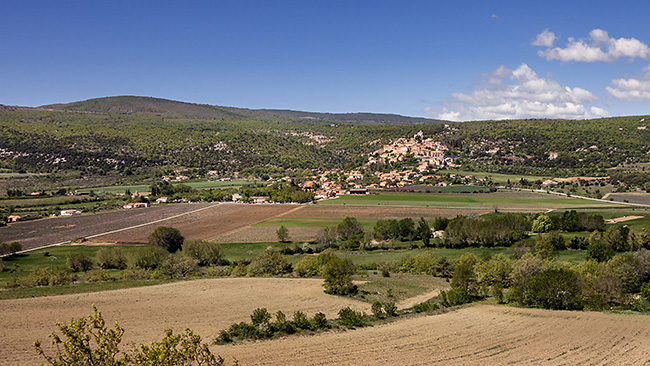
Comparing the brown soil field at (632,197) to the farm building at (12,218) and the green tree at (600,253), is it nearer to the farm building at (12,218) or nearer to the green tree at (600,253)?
the green tree at (600,253)

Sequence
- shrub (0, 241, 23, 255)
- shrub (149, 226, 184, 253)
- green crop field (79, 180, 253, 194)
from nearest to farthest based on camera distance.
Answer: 1. shrub (0, 241, 23, 255)
2. shrub (149, 226, 184, 253)
3. green crop field (79, 180, 253, 194)

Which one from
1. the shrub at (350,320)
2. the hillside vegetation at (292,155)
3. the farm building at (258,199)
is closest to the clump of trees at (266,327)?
the shrub at (350,320)

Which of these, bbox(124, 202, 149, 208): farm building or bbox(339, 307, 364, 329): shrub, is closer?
bbox(339, 307, 364, 329): shrub

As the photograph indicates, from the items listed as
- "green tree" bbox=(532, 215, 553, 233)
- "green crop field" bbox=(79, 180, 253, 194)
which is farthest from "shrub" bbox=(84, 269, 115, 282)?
"green crop field" bbox=(79, 180, 253, 194)

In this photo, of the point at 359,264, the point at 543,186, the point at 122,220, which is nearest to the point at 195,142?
the point at 122,220

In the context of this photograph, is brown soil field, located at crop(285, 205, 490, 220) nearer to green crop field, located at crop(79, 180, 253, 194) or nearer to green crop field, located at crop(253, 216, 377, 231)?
green crop field, located at crop(253, 216, 377, 231)

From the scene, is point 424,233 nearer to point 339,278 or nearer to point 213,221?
point 339,278
